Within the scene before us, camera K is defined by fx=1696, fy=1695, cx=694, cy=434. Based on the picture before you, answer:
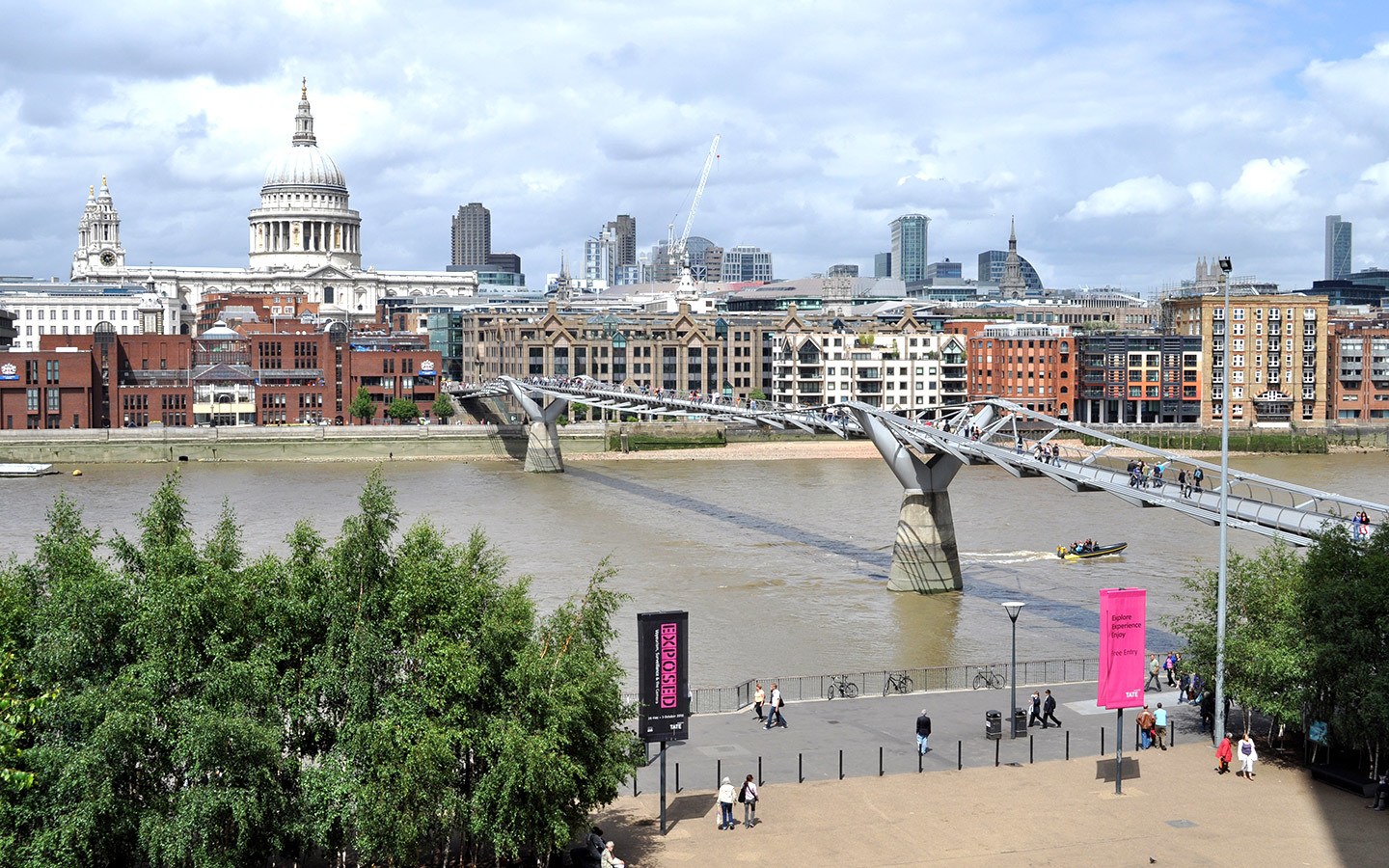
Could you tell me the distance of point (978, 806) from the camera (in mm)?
20594

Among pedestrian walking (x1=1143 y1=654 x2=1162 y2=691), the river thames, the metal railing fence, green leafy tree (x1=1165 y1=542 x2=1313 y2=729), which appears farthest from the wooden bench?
the river thames

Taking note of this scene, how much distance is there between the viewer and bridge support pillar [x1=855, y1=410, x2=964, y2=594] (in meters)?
39.9

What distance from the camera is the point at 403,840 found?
17094 millimetres

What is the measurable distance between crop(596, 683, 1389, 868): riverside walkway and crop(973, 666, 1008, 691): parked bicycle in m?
3.03

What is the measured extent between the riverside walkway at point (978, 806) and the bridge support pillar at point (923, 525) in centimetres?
1484

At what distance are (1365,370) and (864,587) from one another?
85718mm

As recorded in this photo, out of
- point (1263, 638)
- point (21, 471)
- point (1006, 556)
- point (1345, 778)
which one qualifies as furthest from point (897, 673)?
point (21, 471)

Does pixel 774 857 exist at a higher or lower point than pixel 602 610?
lower

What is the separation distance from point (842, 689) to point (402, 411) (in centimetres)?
7622

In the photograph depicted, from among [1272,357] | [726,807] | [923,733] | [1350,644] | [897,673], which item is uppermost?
[1272,357]

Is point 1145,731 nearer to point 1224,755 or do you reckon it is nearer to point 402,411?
point 1224,755

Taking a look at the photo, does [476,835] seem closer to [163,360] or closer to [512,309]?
[163,360]

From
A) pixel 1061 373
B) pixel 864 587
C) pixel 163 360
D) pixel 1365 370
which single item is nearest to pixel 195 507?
pixel 864 587

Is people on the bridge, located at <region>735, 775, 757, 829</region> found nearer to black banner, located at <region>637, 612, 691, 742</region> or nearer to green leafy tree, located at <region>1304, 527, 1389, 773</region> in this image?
black banner, located at <region>637, 612, 691, 742</region>
